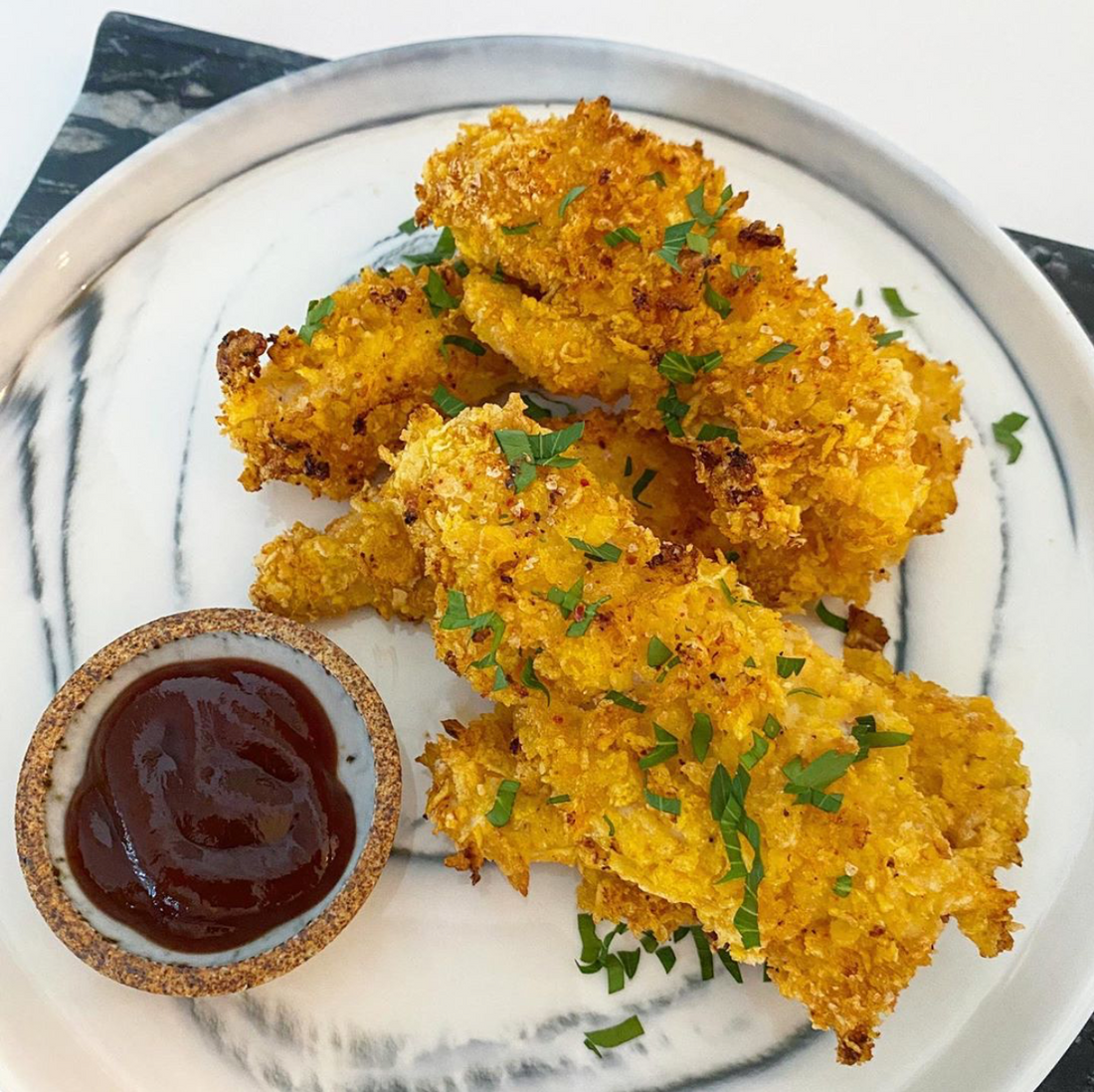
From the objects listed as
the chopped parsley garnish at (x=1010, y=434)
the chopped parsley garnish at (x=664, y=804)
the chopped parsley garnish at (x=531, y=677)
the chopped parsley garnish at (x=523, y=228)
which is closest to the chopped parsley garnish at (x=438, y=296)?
the chopped parsley garnish at (x=523, y=228)

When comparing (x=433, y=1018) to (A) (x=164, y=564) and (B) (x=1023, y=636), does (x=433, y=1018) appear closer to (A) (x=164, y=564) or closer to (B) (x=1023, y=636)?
(A) (x=164, y=564)

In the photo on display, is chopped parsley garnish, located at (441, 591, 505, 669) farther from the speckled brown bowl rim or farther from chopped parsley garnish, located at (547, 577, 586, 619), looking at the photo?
the speckled brown bowl rim

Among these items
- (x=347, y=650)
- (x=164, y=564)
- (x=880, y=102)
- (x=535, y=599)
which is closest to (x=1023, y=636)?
(x=535, y=599)

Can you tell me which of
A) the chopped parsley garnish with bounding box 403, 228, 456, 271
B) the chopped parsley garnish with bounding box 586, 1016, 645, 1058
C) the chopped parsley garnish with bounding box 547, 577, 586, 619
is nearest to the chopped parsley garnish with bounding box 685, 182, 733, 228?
the chopped parsley garnish with bounding box 403, 228, 456, 271

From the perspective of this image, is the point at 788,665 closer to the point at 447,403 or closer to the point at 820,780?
the point at 820,780

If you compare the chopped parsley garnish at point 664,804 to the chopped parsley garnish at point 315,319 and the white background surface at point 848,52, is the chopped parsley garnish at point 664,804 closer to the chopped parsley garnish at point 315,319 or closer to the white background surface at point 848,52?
the chopped parsley garnish at point 315,319

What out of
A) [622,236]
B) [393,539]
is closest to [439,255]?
[622,236]
